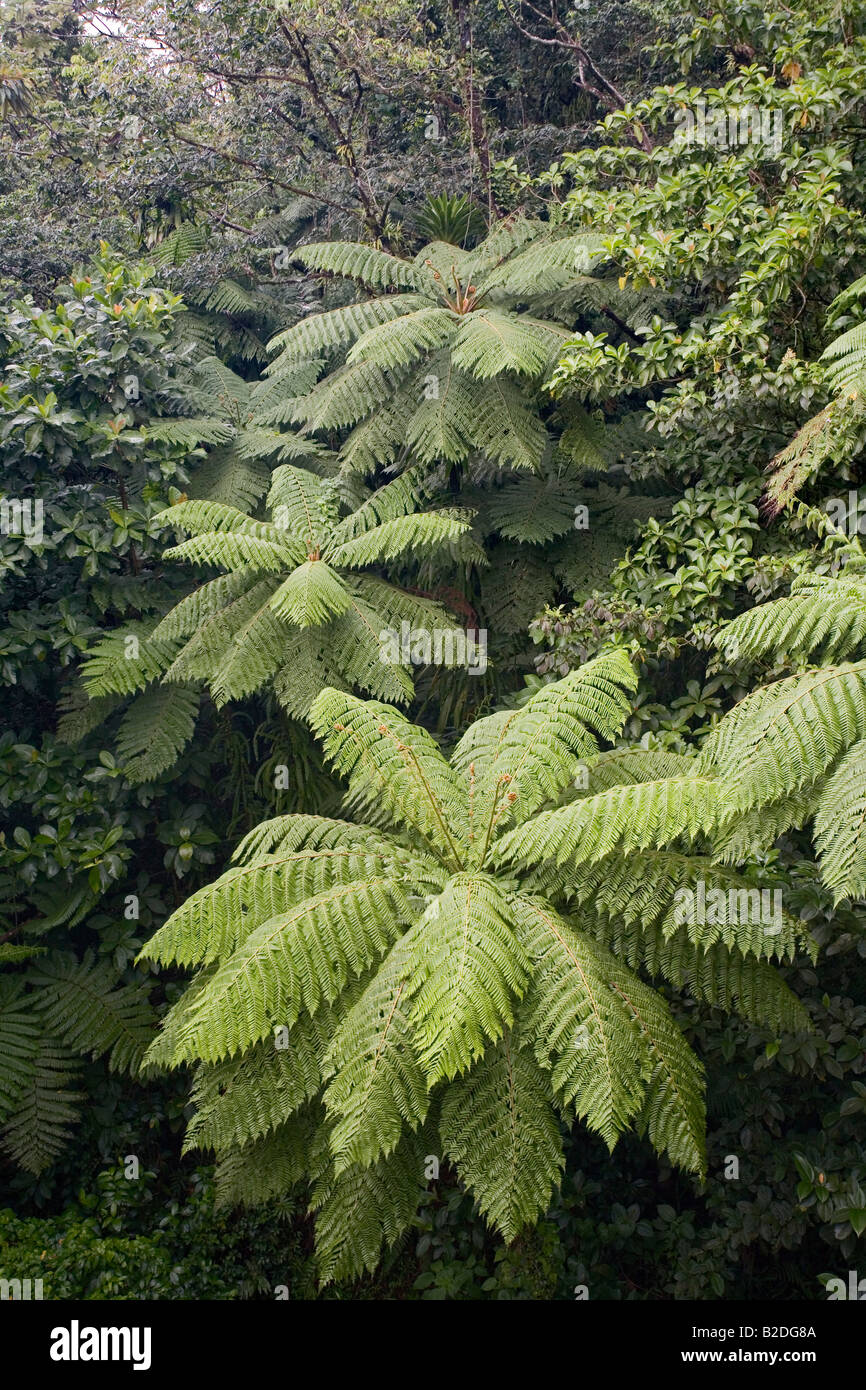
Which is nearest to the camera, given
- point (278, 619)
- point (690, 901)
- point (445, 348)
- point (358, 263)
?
point (690, 901)

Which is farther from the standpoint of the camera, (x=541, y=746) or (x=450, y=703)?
(x=450, y=703)

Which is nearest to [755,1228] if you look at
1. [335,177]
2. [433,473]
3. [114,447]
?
[433,473]

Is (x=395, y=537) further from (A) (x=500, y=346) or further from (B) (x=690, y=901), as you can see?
(B) (x=690, y=901)

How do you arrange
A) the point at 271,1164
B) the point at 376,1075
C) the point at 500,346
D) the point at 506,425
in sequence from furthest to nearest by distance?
the point at 506,425 → the point at 500,346 → the point at 271,1164 → the point at 376,1075

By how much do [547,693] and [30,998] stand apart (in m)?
2.60

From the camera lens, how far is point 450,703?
5.07 meters

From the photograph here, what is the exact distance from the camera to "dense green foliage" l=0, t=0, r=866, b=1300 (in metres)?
2.86

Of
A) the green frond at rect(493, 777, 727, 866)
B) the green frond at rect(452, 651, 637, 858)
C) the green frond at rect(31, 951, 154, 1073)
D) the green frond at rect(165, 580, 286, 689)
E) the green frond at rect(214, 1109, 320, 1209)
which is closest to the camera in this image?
the green frond at rect(493, 777, 727, 866)

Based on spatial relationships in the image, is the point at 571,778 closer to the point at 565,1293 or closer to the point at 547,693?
the point at 547,693

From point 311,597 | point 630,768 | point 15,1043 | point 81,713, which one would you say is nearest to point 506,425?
point 311,597

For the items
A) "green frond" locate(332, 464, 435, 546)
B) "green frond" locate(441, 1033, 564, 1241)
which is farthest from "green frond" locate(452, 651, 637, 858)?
"green frond" locate(332, 464, 435, 546)

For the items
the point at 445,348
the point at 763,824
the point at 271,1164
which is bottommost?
the point at 271,1164

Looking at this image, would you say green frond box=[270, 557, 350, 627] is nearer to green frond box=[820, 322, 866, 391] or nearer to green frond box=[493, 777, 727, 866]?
green frond box=[493, 777, 727, 866]

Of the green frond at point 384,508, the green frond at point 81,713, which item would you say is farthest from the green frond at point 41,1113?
the green frond at point 384,508
